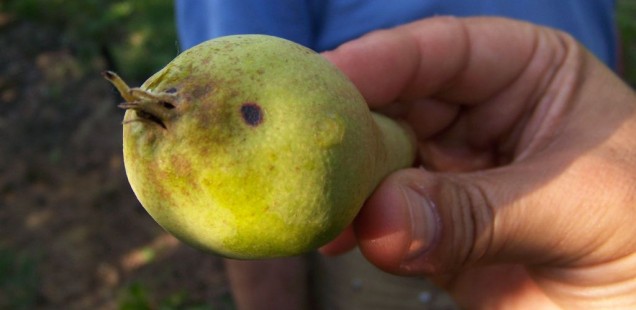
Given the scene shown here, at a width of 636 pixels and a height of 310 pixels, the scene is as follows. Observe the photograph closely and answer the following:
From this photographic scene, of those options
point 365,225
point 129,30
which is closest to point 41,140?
point 129,30

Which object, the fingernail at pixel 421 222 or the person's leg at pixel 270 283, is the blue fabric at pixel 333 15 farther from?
the person's leg at pixel 270 283

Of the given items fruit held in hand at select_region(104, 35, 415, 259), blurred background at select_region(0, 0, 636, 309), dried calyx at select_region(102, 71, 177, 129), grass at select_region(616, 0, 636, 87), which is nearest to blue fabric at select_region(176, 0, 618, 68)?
fruit held in hand at select_region(104, 35, 415, 259)

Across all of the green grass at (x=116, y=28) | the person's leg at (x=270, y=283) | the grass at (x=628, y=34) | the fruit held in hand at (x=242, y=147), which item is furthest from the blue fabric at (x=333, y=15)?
the green grass at (x=116, y=28)

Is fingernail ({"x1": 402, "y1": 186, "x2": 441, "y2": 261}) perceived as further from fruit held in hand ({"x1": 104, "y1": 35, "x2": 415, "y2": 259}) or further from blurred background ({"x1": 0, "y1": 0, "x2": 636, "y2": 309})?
blurred background ({"x1": 0, "y1": 0, "x2": 636, "y2": 309})

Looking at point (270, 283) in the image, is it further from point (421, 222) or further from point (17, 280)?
point (17, 280)

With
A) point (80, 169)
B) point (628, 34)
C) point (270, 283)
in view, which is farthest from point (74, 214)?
point (628, 34)

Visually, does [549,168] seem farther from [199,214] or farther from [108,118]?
[108,118]
